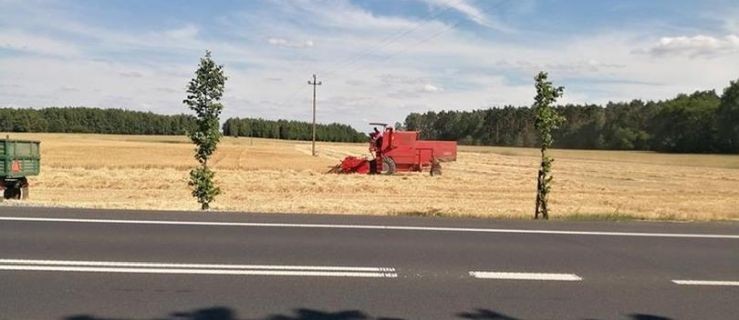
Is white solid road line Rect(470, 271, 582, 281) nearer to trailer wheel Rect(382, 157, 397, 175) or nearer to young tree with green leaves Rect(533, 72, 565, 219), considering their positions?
young tree with green leaves Rect(533, 72, 565, 219)

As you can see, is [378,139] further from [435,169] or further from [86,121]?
[86,121]

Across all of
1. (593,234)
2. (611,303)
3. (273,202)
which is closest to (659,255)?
(593,234)

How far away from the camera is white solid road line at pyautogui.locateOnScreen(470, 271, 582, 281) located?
6906 millimetres

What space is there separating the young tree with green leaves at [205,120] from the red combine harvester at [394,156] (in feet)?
60.5

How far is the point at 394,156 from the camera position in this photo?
34.6 metres

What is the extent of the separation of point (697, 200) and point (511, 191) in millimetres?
6917

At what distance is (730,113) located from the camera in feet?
306

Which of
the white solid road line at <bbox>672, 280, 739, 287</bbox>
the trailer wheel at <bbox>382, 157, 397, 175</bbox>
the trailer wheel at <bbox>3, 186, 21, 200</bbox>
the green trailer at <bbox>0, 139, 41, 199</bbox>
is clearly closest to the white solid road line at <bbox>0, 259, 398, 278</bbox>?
the white solid road line at <bbox>672, 280, 739, 287</bbox>

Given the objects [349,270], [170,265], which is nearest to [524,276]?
[349,270]

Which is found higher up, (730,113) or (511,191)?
(730,113)

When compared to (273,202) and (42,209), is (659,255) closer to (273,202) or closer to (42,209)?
(42,209)

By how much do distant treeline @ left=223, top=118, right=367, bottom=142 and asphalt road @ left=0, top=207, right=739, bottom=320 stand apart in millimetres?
145894

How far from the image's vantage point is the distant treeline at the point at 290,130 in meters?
158

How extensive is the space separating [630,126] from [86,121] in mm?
115679
